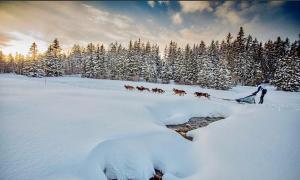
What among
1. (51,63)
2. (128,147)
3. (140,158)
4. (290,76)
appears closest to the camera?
(140,158)

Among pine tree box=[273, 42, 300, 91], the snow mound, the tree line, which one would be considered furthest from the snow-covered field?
the tree line

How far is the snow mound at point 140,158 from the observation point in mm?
6547

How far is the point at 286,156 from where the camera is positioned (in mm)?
7230

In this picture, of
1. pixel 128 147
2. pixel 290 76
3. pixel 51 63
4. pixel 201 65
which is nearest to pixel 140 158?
pixel 128 147

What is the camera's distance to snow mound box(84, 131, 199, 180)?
258 inches

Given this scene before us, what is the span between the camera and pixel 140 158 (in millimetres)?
7250

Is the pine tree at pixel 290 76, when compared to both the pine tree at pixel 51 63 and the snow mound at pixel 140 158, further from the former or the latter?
the pine tree at pixel 51 63

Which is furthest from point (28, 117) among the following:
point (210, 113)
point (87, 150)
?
point (210, 113)

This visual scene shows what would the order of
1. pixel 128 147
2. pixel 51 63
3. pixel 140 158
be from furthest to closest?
1. pixel 51 63
2. pixel 128 147
3. pixel 140 158

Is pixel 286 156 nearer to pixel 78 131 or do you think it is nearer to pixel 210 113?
pixel 78 131

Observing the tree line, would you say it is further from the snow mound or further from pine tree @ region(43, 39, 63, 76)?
the snow mound

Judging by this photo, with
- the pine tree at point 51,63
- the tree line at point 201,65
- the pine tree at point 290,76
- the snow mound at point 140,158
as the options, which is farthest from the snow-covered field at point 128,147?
the pine tree at point 51,63

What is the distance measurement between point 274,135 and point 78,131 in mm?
8055

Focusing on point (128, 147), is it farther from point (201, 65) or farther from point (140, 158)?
point (201, 65)
